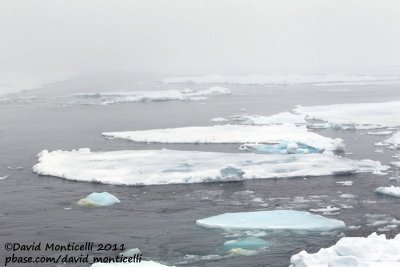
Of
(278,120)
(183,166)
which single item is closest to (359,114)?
(278,120)

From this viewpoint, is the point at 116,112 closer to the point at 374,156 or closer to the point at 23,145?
the point at 23,145

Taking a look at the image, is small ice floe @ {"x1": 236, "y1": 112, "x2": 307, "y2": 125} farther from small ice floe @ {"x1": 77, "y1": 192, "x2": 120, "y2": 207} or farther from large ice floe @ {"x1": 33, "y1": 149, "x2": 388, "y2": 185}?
small ice floe @ {"x1": 77, "y1": 192, "x2": 120, "y2": 207}

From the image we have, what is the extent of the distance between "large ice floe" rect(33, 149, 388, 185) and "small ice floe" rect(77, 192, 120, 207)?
1.84 metres

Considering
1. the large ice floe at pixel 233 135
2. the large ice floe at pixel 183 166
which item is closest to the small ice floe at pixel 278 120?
the large ice floe at pixel 233 135

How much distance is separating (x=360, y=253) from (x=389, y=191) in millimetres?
4417

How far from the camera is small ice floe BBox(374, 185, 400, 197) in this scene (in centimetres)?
1216

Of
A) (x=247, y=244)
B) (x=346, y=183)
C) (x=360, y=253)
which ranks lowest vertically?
(x=247, y=244)

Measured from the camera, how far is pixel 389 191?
12188mm

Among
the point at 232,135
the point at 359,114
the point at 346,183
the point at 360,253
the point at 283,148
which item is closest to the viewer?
the point at 360,253

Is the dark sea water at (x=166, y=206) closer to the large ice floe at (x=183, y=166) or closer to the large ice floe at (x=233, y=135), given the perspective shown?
the large ice floe at (x=183, y=166)

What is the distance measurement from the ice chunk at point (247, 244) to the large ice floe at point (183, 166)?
170 inches

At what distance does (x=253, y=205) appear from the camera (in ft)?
38.3

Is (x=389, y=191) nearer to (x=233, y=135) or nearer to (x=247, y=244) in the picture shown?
(x=247, y=244)

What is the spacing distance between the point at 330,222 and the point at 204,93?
3208 centimetres
